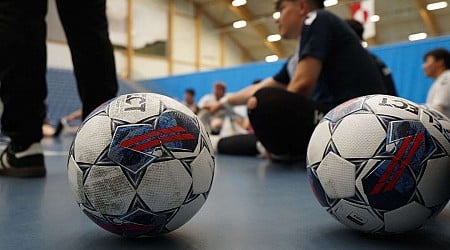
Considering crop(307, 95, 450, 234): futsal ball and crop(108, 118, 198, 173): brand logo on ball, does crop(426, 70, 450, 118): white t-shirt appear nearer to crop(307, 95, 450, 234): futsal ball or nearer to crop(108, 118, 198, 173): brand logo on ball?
crop(307, 95, 450, 234): futsal ball

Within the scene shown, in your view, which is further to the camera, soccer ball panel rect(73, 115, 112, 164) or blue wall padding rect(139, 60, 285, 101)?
blue wall padding rect(139, 60, 285, 101)

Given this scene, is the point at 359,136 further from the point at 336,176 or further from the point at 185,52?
the point at 185,52

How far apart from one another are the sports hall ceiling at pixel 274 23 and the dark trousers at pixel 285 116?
31.0 ft

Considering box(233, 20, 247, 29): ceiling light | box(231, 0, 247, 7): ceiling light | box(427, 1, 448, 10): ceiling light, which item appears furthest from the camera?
box(233, 20, 247, 29): ceiling light

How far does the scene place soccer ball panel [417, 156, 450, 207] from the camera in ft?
2.45

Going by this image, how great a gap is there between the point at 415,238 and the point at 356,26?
83.5 inches

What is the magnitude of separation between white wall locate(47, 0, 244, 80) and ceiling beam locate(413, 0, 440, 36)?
542 centimetres

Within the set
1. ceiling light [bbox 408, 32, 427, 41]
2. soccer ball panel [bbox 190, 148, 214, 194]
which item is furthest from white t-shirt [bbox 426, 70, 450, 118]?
ceiling light [bbox 408, 32, 427, 41]

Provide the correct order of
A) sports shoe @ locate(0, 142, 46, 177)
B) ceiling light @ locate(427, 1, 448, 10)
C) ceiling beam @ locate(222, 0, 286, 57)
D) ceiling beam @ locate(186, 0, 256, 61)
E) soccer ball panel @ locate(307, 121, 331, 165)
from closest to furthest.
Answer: soccer ball panel @ locate(307, 121, 331, 165), sports shoe @ locate(0, 142, 46, 177), ceiling light @ locate(427, 1, 448, 10), ceiling beam @ locate(222, 0, 286, 57), ceiling beam @ locate(186, 0, 256, 61)

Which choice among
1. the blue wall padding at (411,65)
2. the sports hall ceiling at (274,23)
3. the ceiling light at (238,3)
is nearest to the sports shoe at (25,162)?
the blue wall padding at (411,65)

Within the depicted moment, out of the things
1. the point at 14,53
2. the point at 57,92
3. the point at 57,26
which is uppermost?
the point at 57,26

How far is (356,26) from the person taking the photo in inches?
105

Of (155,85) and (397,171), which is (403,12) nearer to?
(155,85)

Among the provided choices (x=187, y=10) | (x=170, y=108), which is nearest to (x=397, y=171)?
(x=170, y=108)
